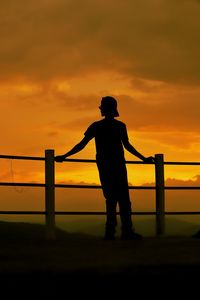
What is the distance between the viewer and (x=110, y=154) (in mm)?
7738

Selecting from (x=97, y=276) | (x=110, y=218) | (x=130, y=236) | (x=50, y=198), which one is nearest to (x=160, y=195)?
(x=50, y=198)

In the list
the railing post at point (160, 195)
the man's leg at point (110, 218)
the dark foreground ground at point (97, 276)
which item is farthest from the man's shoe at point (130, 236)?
the dark foreground ground at point (97, 276)

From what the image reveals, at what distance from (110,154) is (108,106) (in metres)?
0.55

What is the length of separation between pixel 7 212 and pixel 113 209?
1.81 meters

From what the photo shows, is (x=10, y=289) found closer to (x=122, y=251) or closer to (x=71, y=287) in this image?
(x=71, y=287)

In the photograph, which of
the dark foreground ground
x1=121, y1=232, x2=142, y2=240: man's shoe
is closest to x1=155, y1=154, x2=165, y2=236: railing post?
x1=121, y1=232, x2=142, y2=240: man's shoe

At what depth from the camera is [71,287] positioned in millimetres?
4047

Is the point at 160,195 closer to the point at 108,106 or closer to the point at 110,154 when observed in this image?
the point at 110,154

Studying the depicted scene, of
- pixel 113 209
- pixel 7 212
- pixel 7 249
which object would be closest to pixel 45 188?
pixel 7 212

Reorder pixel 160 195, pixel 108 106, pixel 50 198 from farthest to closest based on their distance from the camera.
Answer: pixel 160 195, pixel 50 198, pixel 108 106

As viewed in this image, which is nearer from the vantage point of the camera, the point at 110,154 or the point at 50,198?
the point at 110,154

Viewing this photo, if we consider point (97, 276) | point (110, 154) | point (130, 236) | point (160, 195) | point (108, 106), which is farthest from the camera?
point (160, 195)

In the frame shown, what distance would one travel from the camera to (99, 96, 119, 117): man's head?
7621mm

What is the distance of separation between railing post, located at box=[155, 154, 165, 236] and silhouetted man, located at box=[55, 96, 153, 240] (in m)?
2.39
